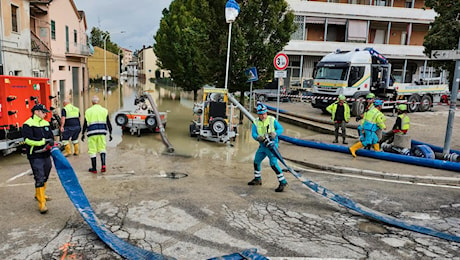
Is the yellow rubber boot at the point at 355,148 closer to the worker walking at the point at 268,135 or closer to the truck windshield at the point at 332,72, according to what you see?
the worker walking at the point at 268,135

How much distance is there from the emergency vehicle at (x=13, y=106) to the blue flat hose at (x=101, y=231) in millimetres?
4117

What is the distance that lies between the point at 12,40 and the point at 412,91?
2183 centimetres

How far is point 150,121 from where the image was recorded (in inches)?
510

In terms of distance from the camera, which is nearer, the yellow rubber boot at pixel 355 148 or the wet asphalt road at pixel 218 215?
the wet asphalt road at pixel 218 215

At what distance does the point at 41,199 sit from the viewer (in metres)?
5.66

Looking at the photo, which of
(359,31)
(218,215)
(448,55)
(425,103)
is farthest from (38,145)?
(359,31)

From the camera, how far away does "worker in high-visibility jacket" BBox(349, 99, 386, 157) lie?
31.7 ft

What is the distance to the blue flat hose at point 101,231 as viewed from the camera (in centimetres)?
421

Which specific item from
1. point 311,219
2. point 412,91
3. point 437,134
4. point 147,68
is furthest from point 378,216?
point 147,68

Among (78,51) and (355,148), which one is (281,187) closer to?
(355,148)

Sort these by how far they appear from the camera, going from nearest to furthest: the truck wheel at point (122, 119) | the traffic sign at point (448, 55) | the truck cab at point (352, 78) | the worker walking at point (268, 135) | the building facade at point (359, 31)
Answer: the worker walking at point (268, 135)
the traffic sign at point (448, 55)
the truck wheel at point (122, 119)
the truck cab at point (352, 78)
the building facade at point (359, 31)

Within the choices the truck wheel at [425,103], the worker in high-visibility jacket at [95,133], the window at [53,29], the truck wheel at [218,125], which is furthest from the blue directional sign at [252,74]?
the window at [53,29]

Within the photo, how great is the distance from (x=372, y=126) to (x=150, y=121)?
7.76 meters

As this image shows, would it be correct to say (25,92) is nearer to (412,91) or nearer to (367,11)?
(412,91)
